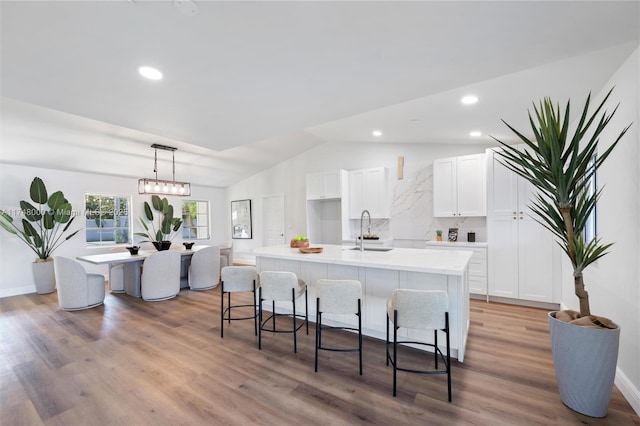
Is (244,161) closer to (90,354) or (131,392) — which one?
(90,354)

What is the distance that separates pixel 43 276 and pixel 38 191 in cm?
153

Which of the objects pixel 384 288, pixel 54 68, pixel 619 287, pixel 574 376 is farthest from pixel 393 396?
pixel 54 68

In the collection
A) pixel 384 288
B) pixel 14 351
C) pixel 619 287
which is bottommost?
pixel 14 351

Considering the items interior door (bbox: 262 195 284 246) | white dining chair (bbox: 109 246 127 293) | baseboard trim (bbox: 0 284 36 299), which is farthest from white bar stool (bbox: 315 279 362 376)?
baseboard trim (bbox: 0 284 36 299)

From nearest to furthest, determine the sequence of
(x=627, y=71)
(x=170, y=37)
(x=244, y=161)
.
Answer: (x=170, y=37), (x=627, y=71), (x=244, y=161)

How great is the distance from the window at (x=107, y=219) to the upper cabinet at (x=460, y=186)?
6650 mm

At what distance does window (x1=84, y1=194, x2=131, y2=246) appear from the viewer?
595 centimetres

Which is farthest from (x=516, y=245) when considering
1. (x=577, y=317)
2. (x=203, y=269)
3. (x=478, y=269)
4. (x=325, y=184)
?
(x=203, y=269)

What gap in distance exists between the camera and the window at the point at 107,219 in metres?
5.95

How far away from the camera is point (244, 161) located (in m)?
6.83

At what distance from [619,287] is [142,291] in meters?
5.57

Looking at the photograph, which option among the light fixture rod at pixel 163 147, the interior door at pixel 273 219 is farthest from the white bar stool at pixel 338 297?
the interior door at pixel 273 219

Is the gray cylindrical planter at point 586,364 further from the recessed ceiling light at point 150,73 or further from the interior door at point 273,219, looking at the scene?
the interior door at point 273,219

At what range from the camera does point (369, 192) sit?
221 inches
